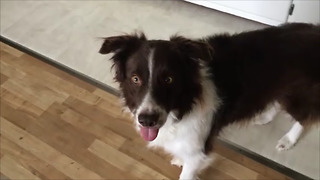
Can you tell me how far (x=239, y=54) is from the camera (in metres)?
1.82

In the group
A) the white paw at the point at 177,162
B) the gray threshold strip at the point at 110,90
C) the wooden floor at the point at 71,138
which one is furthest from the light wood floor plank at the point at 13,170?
the white paw at the point at 177,162

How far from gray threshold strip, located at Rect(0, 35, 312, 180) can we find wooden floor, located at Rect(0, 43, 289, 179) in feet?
0.11

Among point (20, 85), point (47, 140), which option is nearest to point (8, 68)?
point (20, 85)

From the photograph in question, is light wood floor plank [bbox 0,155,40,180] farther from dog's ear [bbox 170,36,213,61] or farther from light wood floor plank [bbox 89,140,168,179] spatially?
dog's ear [bbox 170,36,213,61]

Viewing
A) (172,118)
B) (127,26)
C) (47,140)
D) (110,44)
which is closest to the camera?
(110,44)

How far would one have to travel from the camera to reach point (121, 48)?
1666mm

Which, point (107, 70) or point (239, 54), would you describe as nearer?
point (239, 54)

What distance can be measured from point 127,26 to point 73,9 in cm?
65

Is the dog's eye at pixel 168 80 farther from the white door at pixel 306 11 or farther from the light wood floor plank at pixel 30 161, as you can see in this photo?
the white door at pixel 306 11

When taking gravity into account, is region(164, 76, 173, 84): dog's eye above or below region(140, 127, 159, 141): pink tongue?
above

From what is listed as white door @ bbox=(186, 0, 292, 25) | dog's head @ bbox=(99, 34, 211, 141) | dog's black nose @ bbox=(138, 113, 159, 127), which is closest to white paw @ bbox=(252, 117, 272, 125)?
dog's head @ bbox=(99, 34, 211, 141)

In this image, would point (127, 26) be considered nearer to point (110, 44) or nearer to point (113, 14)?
point (113, 14)

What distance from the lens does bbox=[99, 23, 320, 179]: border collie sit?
1.58m

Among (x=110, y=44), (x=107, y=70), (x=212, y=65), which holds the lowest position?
(x=107, y=70)
